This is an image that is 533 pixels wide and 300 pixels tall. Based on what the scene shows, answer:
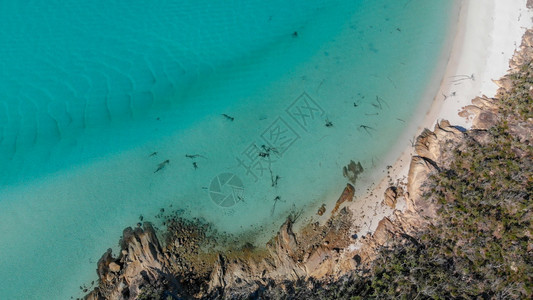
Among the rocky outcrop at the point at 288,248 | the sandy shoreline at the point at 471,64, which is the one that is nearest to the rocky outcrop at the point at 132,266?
the rocky outcrop at the point at 288,248

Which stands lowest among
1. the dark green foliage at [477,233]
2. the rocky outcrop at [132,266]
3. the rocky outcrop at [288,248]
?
the dark green foliage at [477,233]

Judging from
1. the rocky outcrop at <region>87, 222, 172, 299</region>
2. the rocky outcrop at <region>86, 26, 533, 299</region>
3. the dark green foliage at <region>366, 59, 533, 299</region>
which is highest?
the rocky outcrop at <region>87, 222, 172, 299</region>

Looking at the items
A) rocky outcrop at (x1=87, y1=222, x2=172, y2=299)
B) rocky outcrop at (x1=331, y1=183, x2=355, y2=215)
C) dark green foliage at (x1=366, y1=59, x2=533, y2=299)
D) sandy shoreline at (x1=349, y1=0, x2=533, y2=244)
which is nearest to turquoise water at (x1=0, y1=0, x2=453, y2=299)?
rocky outcrop at (x1=331, y1=183, x2=355, y2=215)

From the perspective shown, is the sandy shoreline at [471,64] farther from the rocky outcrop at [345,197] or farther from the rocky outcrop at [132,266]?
the rocky outcrop at [132,266]

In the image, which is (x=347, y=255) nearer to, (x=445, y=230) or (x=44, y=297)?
(x=445, y=230)

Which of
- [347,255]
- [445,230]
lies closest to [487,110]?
[445,230]

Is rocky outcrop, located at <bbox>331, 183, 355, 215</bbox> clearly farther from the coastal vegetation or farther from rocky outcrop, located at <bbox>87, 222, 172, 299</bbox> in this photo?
rocky outcrop, located at <bbox>87, 222, 172, 299</bbox>
